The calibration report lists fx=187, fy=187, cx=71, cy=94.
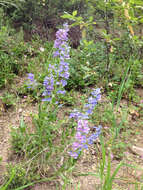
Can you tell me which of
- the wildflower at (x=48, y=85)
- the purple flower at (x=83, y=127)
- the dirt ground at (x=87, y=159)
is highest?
the wildflower at (x=48, y=85)

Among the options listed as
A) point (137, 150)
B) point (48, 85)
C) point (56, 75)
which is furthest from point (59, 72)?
point (137, 150)

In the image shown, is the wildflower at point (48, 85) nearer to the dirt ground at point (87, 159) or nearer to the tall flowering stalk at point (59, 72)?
the tall flowering stalk at point (59, 72)

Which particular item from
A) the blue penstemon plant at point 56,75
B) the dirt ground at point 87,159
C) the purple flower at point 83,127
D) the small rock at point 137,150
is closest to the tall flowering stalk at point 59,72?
the blue penstemon plant at point 56,75

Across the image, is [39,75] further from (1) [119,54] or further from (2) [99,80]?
(1) [119,54]

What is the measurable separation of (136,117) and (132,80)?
731 millimetres

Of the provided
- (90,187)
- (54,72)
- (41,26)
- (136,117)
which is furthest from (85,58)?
(90,187)

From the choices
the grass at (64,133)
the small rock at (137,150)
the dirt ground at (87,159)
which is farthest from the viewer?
the small rock at (137,150)

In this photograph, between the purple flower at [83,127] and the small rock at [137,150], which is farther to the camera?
the small rock at [137,150]

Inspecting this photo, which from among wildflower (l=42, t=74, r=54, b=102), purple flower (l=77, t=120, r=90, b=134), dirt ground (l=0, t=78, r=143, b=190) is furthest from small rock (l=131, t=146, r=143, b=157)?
wildflower (l=42, t=74, r=54, b=102)

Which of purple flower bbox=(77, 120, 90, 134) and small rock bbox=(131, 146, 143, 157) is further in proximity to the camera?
small rock bbox=(131, 146, 143, 157)

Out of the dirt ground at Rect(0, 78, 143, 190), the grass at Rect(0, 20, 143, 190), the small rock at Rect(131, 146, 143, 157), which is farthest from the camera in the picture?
the small rock at Rect(131, 146, 143, 157)

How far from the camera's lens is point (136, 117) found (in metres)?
2.71

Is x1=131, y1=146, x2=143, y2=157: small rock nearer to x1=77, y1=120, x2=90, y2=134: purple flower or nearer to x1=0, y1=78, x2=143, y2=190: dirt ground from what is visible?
x1=0, y1=78, x2=143, y2=190: dirt ground

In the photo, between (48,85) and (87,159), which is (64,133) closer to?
(87,159)
